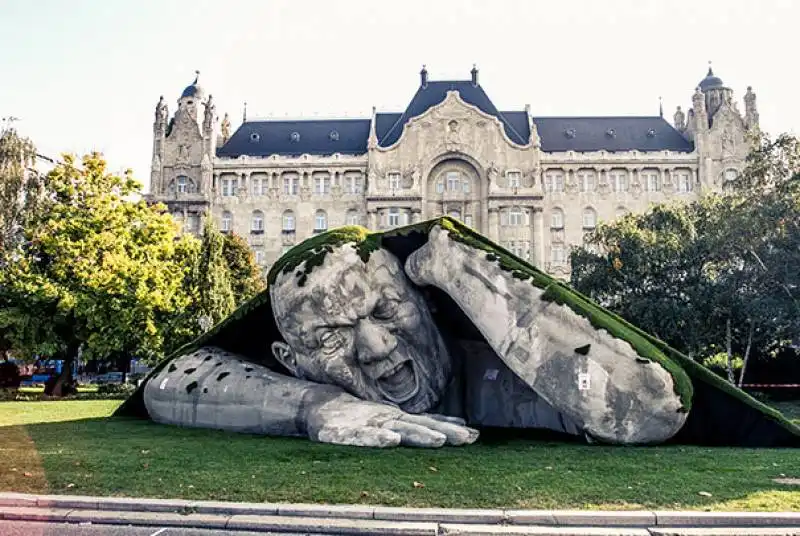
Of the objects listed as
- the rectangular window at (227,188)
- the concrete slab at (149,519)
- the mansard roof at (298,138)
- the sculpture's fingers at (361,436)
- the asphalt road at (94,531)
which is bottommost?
the asphalt road at (94,531)

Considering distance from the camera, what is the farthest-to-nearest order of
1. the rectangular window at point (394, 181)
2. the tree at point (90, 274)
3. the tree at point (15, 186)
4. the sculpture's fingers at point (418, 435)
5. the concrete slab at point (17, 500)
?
the rectangular window at point (394, 181) < the tree at point (15, 186) < the tree at point (90, 274) < the sculpture's fingers at point (418, 435) < the concrete slab at point (17, 500)

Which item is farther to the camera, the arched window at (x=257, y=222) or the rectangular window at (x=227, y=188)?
the rectangular window at (x=227, y=188)

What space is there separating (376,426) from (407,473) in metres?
3.53

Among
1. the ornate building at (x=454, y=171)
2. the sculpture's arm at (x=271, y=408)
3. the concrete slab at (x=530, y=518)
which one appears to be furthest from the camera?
the ornate building at (x=454, y=171)

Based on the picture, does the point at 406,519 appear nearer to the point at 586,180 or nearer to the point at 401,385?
the point at 401,385

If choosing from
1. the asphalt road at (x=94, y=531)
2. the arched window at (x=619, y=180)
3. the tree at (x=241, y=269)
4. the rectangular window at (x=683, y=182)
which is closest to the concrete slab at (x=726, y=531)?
the asphalt road at (x=94, y=531)

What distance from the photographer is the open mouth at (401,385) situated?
16.6 metres

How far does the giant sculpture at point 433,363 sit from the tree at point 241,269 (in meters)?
30.2

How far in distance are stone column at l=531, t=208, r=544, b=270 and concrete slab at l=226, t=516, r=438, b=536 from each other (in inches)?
2444

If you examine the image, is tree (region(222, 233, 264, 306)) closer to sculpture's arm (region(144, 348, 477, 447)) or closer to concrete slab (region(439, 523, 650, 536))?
sculpture's arm (region(144, 348, 477, 447))

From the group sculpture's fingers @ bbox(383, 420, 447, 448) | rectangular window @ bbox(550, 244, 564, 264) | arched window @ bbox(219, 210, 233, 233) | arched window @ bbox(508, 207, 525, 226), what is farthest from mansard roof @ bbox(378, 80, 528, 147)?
sculpture's fingers @ bbox(383, 420, 447, 448)

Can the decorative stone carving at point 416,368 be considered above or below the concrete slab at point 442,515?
above

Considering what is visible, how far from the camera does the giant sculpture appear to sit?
14.0 meters

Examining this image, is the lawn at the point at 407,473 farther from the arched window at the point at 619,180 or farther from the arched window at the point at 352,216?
the arched window at the point at 619,180
